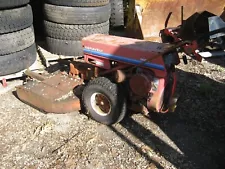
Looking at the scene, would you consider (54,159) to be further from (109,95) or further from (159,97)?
(159,97)

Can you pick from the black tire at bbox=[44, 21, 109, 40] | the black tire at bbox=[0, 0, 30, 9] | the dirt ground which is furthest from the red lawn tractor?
the black tire at bbox=[0, 0, 30, 9]

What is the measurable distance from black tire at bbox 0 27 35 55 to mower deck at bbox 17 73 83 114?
1.87 feet

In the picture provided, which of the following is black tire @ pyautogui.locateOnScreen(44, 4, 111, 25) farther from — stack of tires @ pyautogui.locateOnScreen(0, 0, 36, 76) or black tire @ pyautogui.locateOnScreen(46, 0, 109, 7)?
stack of tires @ pyautogui.locateOnScreen(0, 0, 36, 76)

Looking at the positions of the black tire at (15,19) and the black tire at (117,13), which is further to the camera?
the black tire at (117,13)

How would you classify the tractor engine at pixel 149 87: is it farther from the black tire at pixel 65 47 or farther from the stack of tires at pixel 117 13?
the stack of tires at pixel 117 13

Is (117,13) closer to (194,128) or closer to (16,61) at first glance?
(16,61)

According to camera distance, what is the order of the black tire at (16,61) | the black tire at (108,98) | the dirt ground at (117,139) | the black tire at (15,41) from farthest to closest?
the black tire at (16,61)
the black tire at (15,41)
the black tire at (108,98)
the dirt ground at (117,139)

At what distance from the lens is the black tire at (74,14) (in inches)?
161

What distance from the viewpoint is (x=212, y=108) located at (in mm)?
3602

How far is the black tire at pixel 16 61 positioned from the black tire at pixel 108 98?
4.26ft

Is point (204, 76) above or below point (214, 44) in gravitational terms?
below

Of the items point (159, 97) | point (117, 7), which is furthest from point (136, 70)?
point (117, 7)

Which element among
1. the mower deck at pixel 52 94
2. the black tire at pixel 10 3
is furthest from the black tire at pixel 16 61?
the black tire at pixel 10 3

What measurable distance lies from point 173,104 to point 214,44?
2505mm
